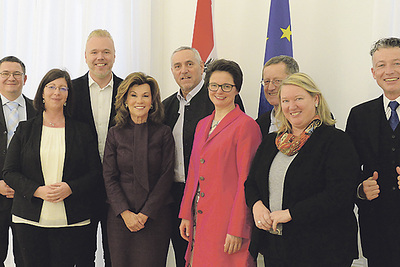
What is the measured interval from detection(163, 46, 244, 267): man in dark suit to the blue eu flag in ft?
2.20

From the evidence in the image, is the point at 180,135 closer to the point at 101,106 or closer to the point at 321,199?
the point at 101,106

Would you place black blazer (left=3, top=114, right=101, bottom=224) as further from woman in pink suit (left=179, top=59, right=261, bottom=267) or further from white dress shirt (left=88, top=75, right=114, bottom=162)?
woman in pink suit (left=179, top=59, right=261, bottom=267)

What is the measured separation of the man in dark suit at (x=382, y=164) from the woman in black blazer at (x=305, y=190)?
0.97 feet

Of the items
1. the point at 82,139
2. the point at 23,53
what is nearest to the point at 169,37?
the point at 23,53

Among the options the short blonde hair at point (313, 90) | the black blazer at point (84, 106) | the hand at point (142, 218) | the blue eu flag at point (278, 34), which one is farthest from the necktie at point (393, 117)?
the black blazer at point (84, 106)

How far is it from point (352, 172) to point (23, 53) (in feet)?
11.3

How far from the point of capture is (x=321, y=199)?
77.7 inches

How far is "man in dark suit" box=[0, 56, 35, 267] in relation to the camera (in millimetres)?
3027

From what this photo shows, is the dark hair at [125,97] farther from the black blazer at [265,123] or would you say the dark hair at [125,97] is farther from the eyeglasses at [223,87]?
the black blazer at [265,123]

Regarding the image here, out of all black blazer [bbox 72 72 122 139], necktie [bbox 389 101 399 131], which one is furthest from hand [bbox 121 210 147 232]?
necktie [bbox 389 101 399 131]

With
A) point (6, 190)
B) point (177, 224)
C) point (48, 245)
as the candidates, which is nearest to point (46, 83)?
point (6, 190)

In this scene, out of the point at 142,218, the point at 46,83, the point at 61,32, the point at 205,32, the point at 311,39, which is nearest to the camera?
the point at 142,218

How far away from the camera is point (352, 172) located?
199 cm

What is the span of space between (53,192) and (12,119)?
81 cm
